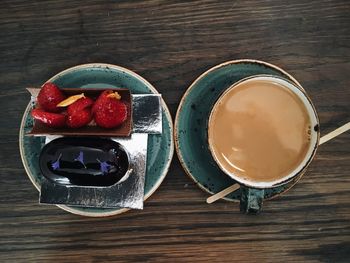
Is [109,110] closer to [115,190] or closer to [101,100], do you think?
[101,100]

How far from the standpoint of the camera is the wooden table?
1077 millimetres

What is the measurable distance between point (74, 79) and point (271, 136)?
18.9 inches

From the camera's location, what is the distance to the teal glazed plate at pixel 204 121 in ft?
3.35

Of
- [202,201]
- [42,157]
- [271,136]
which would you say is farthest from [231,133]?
[42,157]

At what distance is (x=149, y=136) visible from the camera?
1.04 m

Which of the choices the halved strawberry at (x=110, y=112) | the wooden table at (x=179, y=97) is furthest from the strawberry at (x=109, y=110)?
the wooden table at (x=179, y=97)

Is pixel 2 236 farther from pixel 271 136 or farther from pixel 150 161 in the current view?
pixel 271 136

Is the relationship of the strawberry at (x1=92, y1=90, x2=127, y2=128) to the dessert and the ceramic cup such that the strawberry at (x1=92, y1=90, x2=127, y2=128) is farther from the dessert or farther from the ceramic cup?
the ceramic cup

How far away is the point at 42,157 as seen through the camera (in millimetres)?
955

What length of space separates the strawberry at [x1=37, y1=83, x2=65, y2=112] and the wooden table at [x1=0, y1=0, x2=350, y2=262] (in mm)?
126

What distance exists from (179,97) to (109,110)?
7.7 inches

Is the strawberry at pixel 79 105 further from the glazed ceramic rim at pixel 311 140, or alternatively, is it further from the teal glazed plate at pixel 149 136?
the glazed ceramic rim at pixel 311 140

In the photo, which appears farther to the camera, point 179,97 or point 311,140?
point 179,97

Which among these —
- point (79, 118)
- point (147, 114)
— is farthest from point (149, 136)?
point (79, 118)
